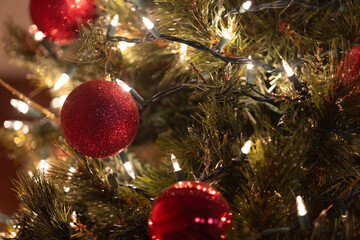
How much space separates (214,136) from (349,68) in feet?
0.55

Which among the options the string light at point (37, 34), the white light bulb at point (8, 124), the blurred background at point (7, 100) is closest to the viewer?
the string light at point (37, 34)

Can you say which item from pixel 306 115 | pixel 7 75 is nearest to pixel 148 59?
pixel 306 115

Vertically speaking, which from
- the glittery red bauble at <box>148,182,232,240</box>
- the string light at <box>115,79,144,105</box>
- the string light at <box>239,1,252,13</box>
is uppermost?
the string light at <box>239,1,252,13</box>

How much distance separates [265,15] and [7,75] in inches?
47.8

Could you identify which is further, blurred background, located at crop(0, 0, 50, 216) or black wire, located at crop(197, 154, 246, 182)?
blurred background, located at crop(0, 0, 50, 216)

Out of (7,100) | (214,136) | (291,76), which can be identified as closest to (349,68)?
(291,76)

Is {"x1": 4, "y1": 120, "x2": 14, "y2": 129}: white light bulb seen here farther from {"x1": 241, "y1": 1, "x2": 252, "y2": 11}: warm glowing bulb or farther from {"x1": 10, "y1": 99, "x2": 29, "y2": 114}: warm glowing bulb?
{"x1": 241, "y1": 1, "x2": 252, "y2": 11}: warm glowing bulb

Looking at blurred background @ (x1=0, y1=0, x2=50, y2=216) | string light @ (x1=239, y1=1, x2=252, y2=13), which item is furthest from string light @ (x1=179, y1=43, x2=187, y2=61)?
blurred background @ (x1=0, y1=0, x2=50, y2=216)

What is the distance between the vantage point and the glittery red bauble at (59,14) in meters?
0.50

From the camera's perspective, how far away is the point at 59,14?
506mm

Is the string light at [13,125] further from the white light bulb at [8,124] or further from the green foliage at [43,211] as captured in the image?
the green foliage at [43,211]

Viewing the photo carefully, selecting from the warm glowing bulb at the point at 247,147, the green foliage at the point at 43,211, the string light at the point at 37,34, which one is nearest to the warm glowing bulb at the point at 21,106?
the string light at the point at 37,34

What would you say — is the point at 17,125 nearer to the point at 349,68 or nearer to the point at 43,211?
the point at 43,211

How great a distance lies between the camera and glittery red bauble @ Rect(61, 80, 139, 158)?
39 cm
